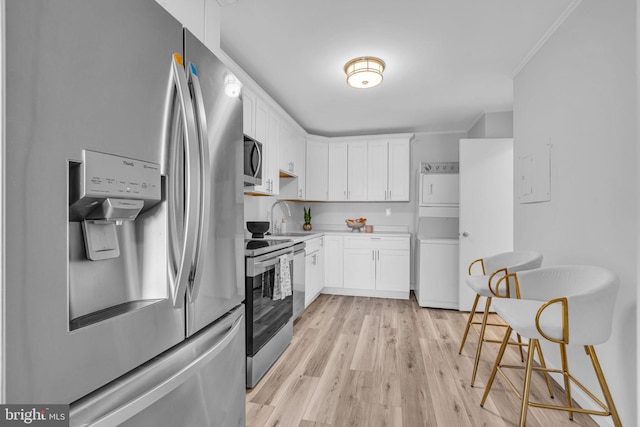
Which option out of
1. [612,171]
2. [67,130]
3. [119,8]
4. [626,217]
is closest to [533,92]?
[612,171]

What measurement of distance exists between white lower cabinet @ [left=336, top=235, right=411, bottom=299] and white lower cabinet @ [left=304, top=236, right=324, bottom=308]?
12.1 inches

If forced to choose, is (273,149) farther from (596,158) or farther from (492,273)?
(596,158)

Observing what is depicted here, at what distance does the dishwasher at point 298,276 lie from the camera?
3113mm

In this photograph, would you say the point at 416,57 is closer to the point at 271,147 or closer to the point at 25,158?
the point at 271,147

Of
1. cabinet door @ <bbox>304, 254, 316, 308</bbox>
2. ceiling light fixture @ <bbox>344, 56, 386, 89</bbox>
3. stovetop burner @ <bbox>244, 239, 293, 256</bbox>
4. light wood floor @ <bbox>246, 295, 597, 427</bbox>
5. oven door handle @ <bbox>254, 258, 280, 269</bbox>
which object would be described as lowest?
light wood floor @ <bbox>246, 295, 597, 427</bbox>

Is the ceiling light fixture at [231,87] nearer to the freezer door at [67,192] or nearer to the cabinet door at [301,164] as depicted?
the freezer door at [67,192]

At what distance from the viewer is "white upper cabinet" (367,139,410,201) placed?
479 centimetres

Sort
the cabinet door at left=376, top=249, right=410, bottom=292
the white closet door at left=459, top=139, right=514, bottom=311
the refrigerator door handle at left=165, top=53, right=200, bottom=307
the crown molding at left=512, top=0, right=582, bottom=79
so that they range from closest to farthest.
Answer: the refrigerator door handle at left=165, top=53, right=200, bottom=307 → the crown molding at left=512, top=0, right=582, bottom=79 → the white closet door at left=459, top=139, right=514, bottom=311 → the cabinet door at left=376, top=249, right=410, bottom=292

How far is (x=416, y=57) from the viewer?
2.72 m

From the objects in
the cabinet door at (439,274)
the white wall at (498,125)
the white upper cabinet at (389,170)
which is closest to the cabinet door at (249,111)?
the white upper cabinet at (389,170)

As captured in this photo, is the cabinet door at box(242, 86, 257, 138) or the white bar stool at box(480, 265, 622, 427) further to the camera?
the cabinet door at box(242, 86, 257, 138)

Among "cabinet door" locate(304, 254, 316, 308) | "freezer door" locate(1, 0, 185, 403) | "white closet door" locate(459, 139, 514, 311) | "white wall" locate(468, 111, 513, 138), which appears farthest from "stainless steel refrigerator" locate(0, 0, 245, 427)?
"white wall" locate(468, 111, 513, 138)

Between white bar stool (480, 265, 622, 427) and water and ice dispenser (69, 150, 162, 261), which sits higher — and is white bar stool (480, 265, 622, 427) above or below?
below

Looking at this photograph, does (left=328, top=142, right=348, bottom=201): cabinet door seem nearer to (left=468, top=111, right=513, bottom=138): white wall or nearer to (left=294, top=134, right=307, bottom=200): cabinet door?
(left=294, top=134, right=307, bottom=200): cabinet door
